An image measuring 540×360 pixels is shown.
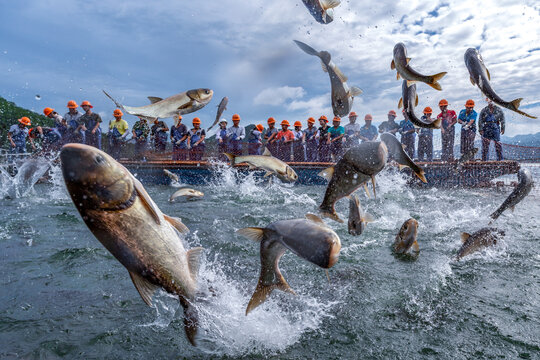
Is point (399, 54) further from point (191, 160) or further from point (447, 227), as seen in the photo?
point (191, 160)

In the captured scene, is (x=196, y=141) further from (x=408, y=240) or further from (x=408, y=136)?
(x=408, y=240)

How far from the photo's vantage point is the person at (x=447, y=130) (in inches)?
563

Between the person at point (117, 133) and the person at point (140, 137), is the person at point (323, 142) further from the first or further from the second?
the person at point (117, 133)

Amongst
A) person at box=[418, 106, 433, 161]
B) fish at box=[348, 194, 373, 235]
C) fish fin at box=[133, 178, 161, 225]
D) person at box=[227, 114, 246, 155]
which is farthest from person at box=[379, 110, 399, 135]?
fish fin at box=[133, 178, 161, 225]

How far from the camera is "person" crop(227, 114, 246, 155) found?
16125 mm

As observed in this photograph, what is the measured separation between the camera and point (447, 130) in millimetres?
14289

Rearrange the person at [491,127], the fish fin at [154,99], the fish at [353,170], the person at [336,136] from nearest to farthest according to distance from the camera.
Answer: the fish at [353,170] < the fish fin at [154,99] < the person at [491,127] < the person at [336,136]

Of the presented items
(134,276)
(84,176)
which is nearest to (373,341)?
(134,276)

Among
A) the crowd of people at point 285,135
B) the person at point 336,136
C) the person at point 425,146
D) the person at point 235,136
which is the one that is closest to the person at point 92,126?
the crowd of people at point 285,135

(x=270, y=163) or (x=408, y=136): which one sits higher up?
(x=408, y=136)

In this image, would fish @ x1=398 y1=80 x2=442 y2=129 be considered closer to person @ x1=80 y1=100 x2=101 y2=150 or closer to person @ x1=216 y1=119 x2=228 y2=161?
person @ x1=216 y1=119 x2=228 y2=161

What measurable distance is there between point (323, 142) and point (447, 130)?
15.8ft

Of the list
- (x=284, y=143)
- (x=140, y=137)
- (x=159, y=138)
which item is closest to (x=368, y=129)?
(x=284, y=143)

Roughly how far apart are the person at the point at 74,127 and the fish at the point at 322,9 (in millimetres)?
14195
